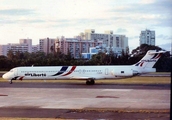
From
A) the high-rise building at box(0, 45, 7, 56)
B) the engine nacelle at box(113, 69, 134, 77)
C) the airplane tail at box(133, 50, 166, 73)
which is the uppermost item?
the high-rise building at box(0, 45, 7, 56)

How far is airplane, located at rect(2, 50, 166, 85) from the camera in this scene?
37.0 metres

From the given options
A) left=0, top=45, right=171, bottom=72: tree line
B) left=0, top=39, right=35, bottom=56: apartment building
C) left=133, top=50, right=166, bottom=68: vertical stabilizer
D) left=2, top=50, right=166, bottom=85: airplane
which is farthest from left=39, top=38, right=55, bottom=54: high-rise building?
left=133, top=50, right=166, bottom=68: vertical stabilizer

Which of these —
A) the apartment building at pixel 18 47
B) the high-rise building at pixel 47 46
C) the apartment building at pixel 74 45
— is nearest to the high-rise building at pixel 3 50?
the apartment building at pixel 18 47

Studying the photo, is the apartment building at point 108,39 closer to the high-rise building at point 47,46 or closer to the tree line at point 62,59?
the tree line at point 62,59

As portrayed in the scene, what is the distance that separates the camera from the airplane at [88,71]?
37000mm

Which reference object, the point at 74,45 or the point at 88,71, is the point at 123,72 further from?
the point at 74,45

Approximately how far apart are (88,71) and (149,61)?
21.2 ft

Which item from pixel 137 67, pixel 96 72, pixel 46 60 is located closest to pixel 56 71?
pixel 96 72

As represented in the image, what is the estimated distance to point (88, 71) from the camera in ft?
125

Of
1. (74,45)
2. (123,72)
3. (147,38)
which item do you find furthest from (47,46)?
(123,72)

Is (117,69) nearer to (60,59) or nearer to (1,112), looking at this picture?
(60,59)

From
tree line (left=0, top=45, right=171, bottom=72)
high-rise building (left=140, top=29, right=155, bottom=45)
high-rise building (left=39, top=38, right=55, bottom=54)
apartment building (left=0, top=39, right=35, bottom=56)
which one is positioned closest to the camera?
high-rise building (left=140, top=29, right=155, bottom=45)

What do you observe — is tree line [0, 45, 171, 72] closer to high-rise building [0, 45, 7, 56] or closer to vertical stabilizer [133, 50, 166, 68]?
high-rise building [0, 45, 7, 56]

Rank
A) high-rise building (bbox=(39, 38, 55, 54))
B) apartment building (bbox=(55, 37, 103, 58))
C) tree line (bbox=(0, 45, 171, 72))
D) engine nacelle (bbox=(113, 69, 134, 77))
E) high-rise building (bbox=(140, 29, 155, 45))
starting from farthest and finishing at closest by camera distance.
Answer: apartment building (bbox=(55, 37, 103, 58)) → high-rise building (bbox=(39, 38, 55, 54)) → tree line (bbox=(0, 45, 171, 72)) → high-rise building (bbox=(140, 29, 155, 45)) → engine nacelle (bbox=(113, 69, 134, 77))
